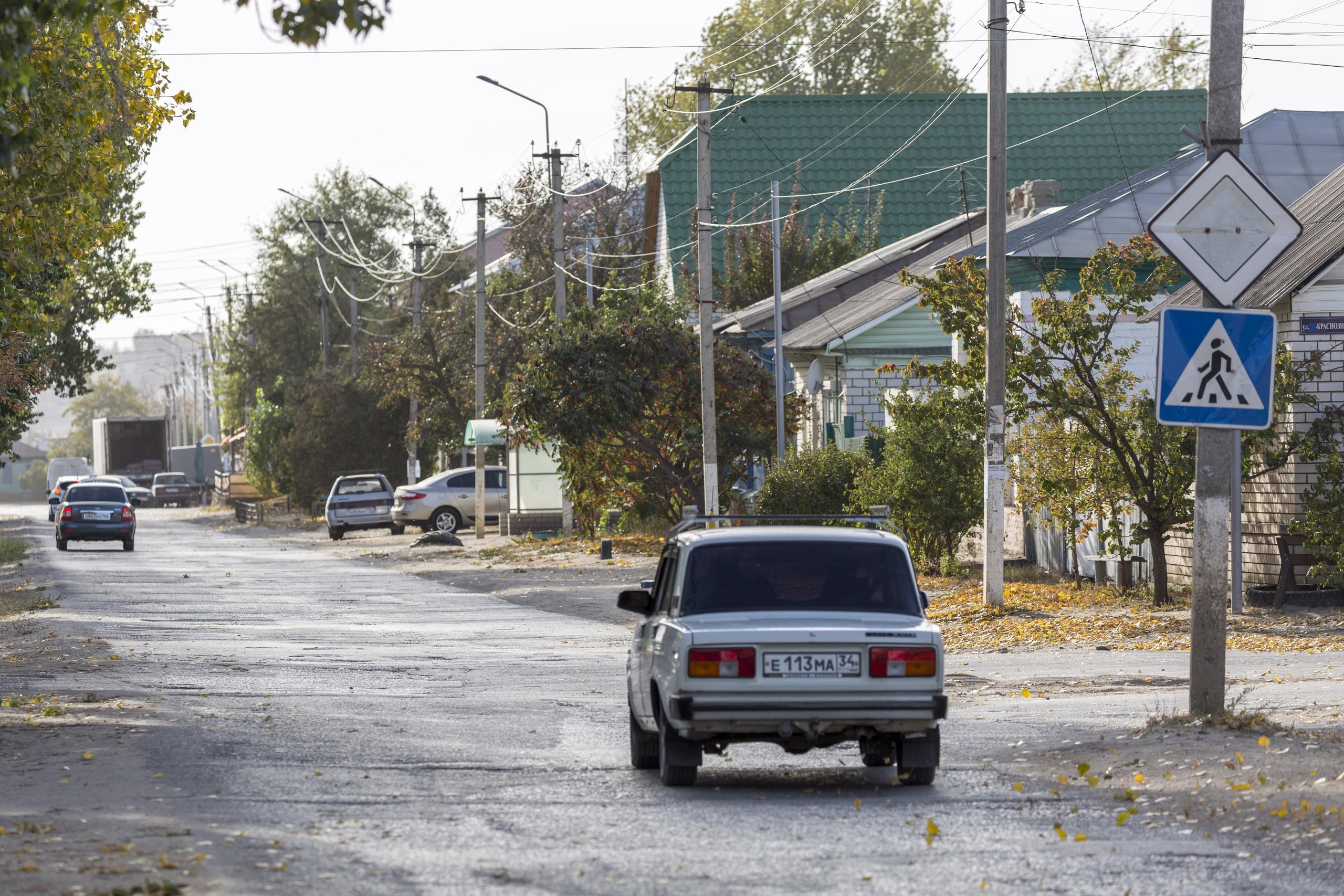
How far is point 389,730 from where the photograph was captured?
12.6 metres

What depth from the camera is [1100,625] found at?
1966 centimetres

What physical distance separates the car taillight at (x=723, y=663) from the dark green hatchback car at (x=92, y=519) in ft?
124

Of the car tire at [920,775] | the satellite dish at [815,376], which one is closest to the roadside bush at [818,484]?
the satellite dish at [815,376]

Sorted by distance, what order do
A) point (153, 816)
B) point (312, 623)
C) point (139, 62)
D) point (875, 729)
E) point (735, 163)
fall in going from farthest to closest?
point (735, 163) < point (312, 623) < point (139, 62) < point (875, 729) < point (153, 816)

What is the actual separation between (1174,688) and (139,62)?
11477 millimetres

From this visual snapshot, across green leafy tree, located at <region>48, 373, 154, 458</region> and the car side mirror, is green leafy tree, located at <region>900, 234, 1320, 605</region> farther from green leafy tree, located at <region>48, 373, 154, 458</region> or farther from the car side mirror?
green leafy tree, located at <region>48, 373, 154, 458</region>

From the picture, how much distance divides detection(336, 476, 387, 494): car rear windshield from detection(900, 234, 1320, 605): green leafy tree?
3019 centimetres

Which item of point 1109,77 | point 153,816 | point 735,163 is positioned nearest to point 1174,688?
point 153,816

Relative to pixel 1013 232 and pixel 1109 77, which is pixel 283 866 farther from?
pixel 1109 77

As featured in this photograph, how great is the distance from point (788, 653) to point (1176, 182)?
26.8 m

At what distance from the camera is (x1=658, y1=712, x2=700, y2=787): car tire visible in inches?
382

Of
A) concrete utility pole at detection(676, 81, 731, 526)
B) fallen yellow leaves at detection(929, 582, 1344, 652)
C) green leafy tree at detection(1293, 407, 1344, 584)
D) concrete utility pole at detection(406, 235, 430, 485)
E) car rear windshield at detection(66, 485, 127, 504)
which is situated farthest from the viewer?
concrete utility pole at detection(406, 235, 430, 485)

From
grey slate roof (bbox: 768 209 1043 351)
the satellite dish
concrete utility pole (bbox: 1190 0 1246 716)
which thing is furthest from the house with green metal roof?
concrete utility pole (bbox: 1190 0 1246 716)

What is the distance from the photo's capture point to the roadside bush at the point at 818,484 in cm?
2867
